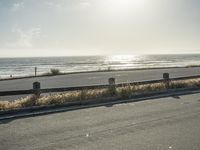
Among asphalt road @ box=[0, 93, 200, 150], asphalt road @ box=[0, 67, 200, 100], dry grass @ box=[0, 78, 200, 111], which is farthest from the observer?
asphalt road @ box=[0, 67, 200, 100]

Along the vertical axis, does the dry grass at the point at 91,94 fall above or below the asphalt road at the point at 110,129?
above

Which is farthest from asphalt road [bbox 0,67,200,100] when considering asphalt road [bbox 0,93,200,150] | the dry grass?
asphalt road [bbox 0,93,200,150]

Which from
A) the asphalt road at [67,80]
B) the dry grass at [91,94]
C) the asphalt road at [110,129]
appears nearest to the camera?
the asphalt road at [110,129]

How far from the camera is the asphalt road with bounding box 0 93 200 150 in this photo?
652 centimetres

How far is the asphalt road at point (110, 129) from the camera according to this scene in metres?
6.52

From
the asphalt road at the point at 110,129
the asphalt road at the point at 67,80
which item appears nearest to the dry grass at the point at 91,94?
the asphalt road at the point at 110,129

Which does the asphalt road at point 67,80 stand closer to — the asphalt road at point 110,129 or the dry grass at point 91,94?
the dry grass at point 91,94

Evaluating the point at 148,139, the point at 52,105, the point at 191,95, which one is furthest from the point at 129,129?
the point at 191,95

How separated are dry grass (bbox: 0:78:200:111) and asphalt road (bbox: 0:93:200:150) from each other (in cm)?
174

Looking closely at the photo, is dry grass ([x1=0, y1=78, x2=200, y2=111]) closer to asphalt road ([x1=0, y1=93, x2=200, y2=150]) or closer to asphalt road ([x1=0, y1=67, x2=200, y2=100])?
asphalt road ([x1=0, y1=93, x2=200, y2=150])

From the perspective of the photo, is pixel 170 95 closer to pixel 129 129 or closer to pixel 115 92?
pixel 115 92

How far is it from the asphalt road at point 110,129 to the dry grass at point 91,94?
174 cm

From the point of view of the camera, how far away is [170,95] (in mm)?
13992

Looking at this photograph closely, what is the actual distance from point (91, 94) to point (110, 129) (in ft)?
17.9
